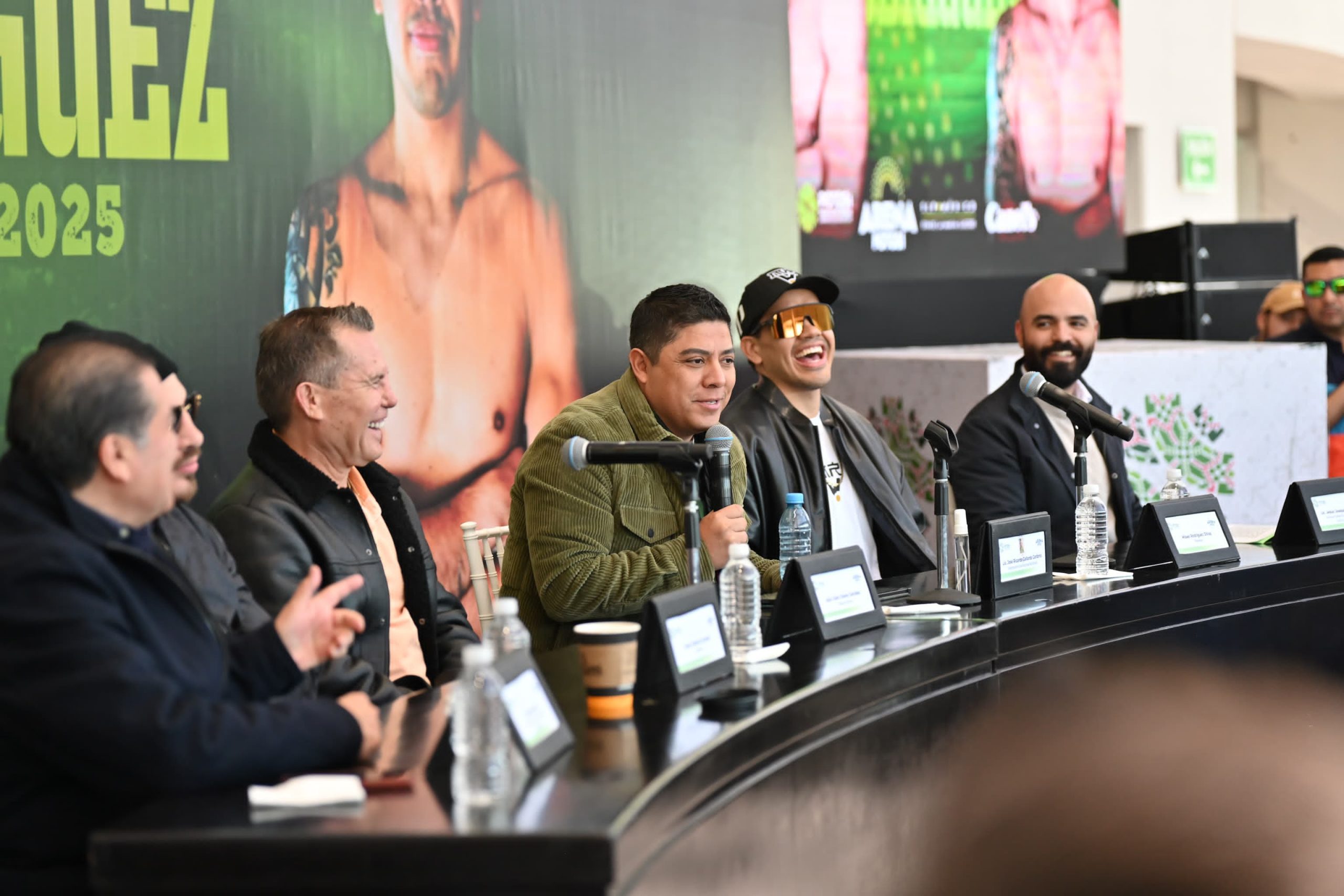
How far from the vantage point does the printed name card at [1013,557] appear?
2.43 m

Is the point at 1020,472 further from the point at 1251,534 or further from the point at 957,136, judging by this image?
the point at 957,136

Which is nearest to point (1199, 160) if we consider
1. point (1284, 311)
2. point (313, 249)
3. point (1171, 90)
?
point (1171, 90)

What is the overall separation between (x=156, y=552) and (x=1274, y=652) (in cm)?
197

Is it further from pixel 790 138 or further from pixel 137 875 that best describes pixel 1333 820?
pixel 790 138

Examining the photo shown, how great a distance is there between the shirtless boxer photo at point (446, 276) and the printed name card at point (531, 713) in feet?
6.99

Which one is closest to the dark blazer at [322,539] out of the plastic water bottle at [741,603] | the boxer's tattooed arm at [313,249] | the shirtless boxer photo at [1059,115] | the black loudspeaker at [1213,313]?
the plastic water bottle at [741,603]

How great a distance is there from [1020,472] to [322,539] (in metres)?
1.70

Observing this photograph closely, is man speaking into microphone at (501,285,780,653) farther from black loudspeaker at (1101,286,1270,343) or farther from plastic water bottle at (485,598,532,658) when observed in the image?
black loudspeaker at (1101,286,1270,343)

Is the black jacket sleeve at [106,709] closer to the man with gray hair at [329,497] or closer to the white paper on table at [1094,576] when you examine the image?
the man with gray hair at [329,497]

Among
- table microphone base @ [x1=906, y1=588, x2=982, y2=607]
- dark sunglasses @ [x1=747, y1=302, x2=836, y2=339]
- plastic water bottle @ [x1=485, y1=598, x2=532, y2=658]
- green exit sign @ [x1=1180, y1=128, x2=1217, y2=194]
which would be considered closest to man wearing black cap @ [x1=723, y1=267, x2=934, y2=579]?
dark sunglasses @ [x1=747, y1=302, x2=836, y2=339]

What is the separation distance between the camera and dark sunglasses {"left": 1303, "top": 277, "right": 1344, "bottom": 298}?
498 cm

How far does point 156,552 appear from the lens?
165cm

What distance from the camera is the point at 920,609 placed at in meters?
2.34

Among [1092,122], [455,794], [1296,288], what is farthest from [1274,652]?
[1092,122]
